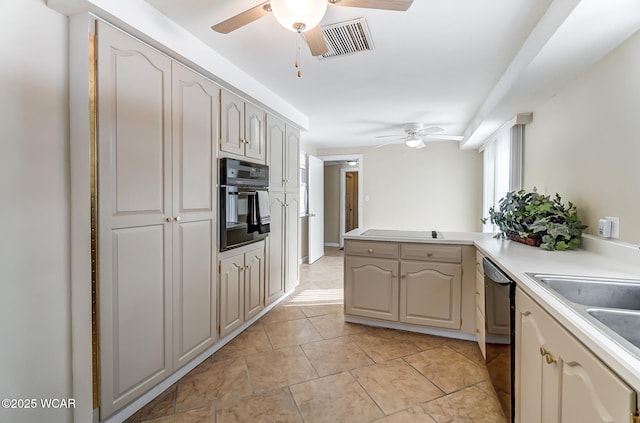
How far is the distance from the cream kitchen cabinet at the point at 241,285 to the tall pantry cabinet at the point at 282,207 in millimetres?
196

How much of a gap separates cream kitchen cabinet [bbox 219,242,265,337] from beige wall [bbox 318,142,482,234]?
3332 millimetres

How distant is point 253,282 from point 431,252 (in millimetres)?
1620

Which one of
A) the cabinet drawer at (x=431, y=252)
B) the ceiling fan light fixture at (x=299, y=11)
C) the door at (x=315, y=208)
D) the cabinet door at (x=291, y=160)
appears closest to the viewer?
the ceiling fan light fixture at (x=299, y=11)

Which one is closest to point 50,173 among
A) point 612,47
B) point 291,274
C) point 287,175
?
point 287,175

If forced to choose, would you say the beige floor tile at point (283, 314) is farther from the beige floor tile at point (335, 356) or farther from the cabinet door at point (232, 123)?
the cabinet door at point (232, 123)

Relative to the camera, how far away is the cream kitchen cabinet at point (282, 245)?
3119 millimetres

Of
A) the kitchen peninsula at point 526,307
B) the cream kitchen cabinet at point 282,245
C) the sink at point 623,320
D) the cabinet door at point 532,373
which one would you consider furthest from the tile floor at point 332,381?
the sink at point 623,320

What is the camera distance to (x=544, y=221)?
205cm

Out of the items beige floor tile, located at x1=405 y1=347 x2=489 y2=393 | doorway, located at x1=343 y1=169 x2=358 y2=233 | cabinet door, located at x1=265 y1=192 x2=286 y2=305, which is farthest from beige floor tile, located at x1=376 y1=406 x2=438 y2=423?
doorway, located at x1=343 y1=169 x2=358 y2=233

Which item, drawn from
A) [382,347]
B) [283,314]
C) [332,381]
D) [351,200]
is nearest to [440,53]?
[382,347]

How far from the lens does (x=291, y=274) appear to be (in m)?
3.60

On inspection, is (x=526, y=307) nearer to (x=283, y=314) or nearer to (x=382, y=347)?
(x=382, y=347)

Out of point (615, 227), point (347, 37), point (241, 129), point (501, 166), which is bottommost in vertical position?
point (615, 227)

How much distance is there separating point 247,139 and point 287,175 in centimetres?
87
